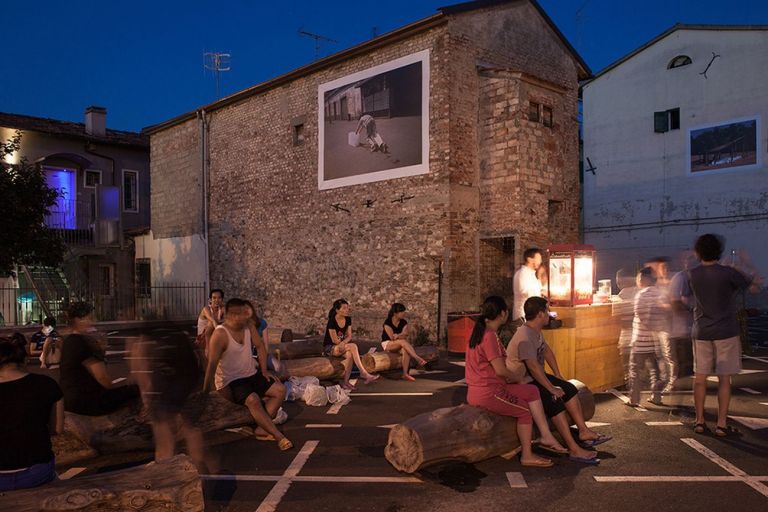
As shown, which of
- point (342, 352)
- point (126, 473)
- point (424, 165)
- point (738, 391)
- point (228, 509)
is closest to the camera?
point (126, 473)

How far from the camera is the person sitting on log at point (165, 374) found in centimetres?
527

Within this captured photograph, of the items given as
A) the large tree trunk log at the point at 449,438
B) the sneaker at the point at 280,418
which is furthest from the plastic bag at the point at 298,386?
the large tree trunk log at the point at 449,438

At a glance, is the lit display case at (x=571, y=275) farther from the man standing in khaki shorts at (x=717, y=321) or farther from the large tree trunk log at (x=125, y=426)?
the large tree trunk log at (x=125, y=426)

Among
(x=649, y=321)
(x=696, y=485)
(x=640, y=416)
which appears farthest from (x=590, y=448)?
(x=649, y=321)

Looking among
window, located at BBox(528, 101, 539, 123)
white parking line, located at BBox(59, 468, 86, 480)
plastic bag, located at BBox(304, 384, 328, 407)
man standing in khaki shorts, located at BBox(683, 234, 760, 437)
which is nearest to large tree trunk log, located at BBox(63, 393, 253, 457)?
white parking line, located at BBox(59, 468, 86, 480)

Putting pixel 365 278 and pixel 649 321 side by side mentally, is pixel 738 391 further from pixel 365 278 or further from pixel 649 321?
pixel 365 278

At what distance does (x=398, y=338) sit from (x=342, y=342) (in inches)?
44.2

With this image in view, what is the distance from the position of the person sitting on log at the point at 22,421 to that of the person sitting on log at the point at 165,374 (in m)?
1.53

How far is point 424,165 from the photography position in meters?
15.1

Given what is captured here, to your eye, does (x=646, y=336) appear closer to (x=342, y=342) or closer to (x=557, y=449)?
(x=557, y=449)

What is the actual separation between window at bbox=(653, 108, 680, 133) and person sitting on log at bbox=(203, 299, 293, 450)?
24.0 meters

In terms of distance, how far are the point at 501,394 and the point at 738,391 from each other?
5053 mm

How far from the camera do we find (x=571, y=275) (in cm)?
873

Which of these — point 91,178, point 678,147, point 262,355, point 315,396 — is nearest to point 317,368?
point 315,396
